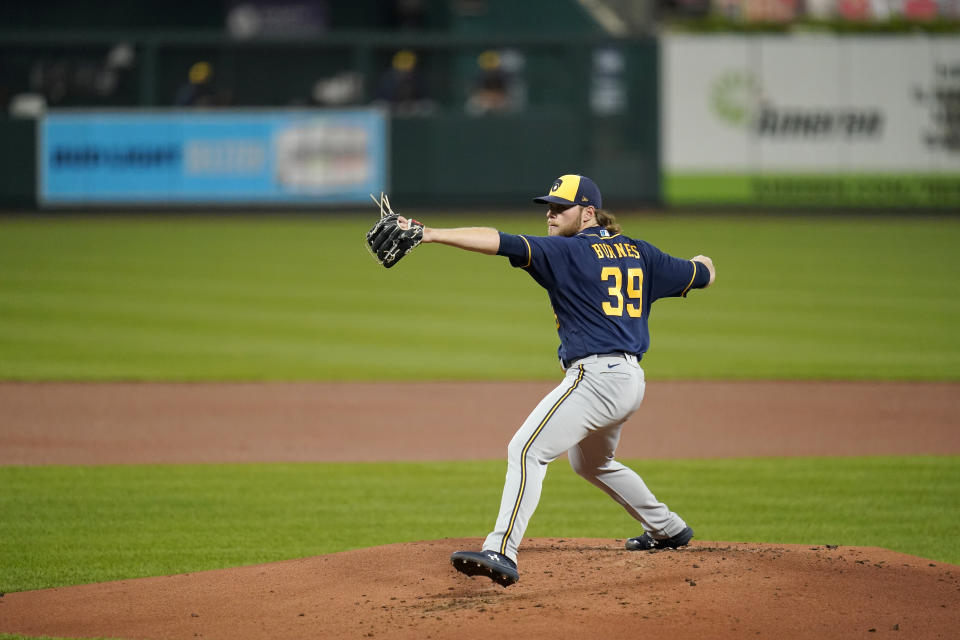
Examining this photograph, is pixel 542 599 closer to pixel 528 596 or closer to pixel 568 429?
pixel 528 596

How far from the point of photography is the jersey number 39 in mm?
5453

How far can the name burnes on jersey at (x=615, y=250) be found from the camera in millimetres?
5453

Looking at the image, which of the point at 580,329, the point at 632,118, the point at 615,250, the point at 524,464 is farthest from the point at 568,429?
the point at 632,118

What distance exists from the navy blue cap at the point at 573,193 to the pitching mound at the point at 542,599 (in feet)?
5.34

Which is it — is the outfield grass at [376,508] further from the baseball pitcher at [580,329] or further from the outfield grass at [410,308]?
the outfield grass at [410,308]

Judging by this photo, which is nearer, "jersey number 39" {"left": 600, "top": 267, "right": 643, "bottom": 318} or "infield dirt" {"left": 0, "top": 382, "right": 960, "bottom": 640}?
"infield dirt" {"left": 0, "top": 382, "right": 960, "bottom": 640}

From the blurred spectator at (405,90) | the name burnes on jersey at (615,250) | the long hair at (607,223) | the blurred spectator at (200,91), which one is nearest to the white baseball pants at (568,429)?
the name burnes on jersey at (615,250)

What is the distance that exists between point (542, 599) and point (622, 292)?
1377 mm

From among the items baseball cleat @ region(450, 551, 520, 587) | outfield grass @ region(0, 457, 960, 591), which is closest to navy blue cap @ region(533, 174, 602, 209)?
baseball cleat @ region(450, 551, 520, 587)

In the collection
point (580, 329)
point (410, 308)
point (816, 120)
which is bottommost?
point (410, 308)

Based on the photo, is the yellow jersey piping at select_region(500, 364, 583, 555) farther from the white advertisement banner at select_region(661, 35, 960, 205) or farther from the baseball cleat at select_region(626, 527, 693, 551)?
the white advertisement banner at select_region(661, 35, 960, 205)

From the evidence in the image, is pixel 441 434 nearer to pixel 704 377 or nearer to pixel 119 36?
pixel 704 377

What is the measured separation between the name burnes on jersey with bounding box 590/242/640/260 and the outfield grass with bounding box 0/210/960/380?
21.1 feet

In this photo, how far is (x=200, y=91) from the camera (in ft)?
83.9
